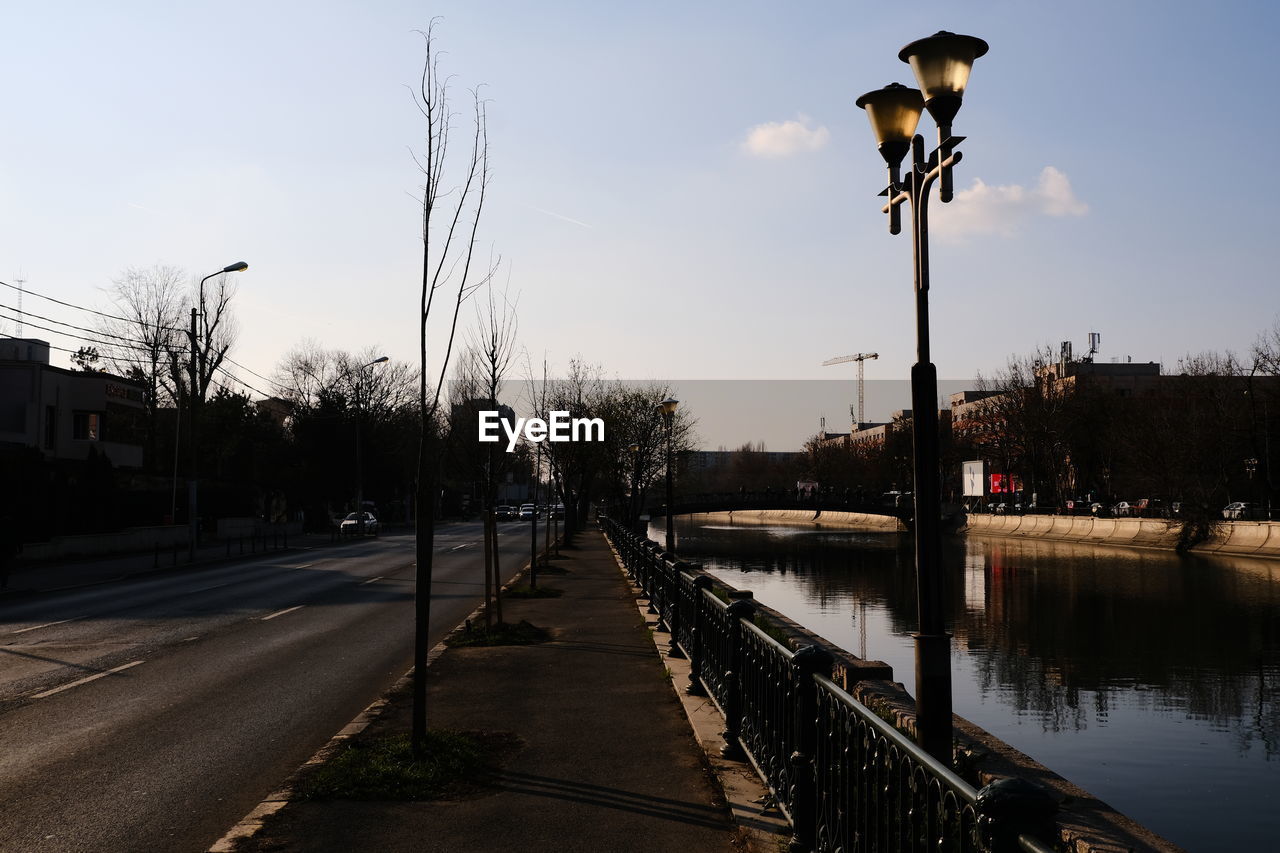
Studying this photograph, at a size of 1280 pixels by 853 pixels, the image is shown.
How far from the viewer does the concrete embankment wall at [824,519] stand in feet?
326

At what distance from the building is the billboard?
74.6m

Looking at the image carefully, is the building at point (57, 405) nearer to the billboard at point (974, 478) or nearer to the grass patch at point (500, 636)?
the grass patch at point (500, 636)

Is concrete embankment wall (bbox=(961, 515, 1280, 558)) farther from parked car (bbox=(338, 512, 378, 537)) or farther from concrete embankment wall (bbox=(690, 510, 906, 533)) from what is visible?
parked car (bbox=(338, 512, 378, 537))

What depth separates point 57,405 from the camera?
46.4 meters

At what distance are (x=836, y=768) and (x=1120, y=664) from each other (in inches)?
709

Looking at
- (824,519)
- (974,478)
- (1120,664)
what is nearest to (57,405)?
(1120,664)

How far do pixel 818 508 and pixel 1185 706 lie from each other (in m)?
70.8

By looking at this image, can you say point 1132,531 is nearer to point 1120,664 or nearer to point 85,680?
point 1120,664

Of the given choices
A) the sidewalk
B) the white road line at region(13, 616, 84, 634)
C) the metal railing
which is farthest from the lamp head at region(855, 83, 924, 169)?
the white road line at region(13, 616, 84, 634)

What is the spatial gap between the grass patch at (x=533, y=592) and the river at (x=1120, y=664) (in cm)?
627

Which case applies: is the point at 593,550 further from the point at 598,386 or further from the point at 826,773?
the point at 826,773

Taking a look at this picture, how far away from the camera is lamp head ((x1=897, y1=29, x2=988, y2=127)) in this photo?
22.0 ft

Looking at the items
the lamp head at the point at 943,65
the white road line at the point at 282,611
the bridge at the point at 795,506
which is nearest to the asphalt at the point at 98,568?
the white road line at the point at 282,611

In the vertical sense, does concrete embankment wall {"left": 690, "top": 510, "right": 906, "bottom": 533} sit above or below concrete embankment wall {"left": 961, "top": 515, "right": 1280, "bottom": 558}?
below
